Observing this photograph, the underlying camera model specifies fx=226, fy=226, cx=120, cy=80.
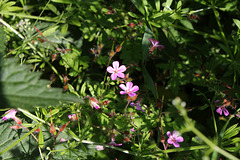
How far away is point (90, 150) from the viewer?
1771 mm

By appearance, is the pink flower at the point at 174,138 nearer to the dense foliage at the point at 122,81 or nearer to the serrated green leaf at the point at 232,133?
the dense foliage at the point at 122,81

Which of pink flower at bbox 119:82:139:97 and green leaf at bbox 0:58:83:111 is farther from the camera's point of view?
pink flower at bbox 119:82:139:97

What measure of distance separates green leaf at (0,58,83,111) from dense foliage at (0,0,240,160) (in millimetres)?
265

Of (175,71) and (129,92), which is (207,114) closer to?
(175,71)

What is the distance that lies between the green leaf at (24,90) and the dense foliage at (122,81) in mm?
265

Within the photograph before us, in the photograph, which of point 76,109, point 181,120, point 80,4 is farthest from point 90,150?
point 80,4

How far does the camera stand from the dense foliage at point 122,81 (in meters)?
1.68

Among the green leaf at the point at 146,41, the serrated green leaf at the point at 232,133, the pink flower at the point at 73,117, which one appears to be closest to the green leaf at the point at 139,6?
the green leaf at the point at 146,41

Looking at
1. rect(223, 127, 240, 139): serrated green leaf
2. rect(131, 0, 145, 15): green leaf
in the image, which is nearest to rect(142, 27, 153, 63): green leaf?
rect(131, 0, 145, 15): green leaf

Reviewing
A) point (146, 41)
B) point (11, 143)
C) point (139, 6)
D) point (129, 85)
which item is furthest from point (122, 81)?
point (11, 143)

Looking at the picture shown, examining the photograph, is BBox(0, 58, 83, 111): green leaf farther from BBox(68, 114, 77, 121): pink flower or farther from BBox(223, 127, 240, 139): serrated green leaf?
BBox(223, 127, 240, 139): serrated green leaf

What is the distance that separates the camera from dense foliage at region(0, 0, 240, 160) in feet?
5.52

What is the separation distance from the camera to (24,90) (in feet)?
3.71

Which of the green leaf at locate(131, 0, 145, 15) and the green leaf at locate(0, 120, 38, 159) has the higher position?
the green leaf at locate(131, 0, 145, 15)
